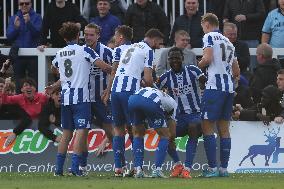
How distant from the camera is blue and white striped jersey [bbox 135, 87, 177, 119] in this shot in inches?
596

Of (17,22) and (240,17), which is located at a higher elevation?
(240,17)

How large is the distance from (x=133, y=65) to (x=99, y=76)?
3.66ft

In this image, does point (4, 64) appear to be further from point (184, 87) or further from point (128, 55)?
point (128, 55)

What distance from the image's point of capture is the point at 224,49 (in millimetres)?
15656

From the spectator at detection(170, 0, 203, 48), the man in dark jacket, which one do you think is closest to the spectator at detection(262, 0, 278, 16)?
the man in dark jacket

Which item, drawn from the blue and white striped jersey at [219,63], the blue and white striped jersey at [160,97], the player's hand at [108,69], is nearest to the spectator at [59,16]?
A: the player's hand at [108,69]

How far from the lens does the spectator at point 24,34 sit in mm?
19984

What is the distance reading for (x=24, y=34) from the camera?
20.3 metres

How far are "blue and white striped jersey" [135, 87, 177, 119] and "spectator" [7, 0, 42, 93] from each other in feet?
17.4

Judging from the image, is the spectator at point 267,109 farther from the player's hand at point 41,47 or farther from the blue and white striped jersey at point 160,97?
the player's hand at point 41,47

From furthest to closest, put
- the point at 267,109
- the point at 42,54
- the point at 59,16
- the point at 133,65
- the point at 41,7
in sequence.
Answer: the point at 41,7
the point at 42,54
the point at 59,16
the point at 267,109
the point at 133,65

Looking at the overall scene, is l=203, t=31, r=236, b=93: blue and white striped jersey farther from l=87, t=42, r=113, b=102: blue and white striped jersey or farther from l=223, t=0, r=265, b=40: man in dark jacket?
l=223, t=0, r=265, b=40: man in dark jacket

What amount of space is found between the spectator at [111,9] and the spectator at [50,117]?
270 cm

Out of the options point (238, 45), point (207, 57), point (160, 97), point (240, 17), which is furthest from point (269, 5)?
point (160, 97)
